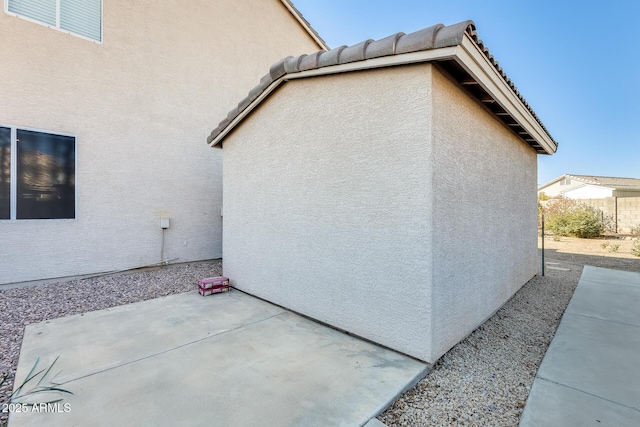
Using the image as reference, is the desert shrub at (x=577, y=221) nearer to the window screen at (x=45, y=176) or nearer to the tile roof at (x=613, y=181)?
the tile roof at (x=613, y=181)

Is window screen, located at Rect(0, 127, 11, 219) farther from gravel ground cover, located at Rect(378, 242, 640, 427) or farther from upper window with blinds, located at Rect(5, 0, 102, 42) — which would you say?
gravel ground cover, located at Rect(378, 242, 640, 427)

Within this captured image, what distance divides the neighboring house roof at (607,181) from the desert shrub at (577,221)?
14693mm

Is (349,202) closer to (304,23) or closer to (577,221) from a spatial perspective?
(304,23)

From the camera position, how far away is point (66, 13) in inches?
269

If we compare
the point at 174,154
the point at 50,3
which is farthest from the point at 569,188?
the point at 50,3

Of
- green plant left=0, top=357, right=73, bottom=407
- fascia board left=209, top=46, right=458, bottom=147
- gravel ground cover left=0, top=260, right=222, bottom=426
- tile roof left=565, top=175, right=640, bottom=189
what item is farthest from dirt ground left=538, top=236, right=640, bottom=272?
tile roof left=565, top=175, right=640, bottom=189

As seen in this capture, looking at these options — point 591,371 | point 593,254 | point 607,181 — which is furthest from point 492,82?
point 607,181

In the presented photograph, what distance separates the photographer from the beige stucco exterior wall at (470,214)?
11.4 feet

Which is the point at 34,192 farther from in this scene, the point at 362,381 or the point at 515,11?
the point at 515,11

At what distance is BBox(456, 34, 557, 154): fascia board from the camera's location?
3066 mm

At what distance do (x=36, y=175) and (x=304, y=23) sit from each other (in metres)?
11.1

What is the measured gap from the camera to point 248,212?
6125 mm

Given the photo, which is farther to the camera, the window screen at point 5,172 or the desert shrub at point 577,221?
the desert shrub at point 577,221

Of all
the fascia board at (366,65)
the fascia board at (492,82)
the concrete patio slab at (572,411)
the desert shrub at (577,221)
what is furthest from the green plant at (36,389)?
the desert shrub at (577,221)
